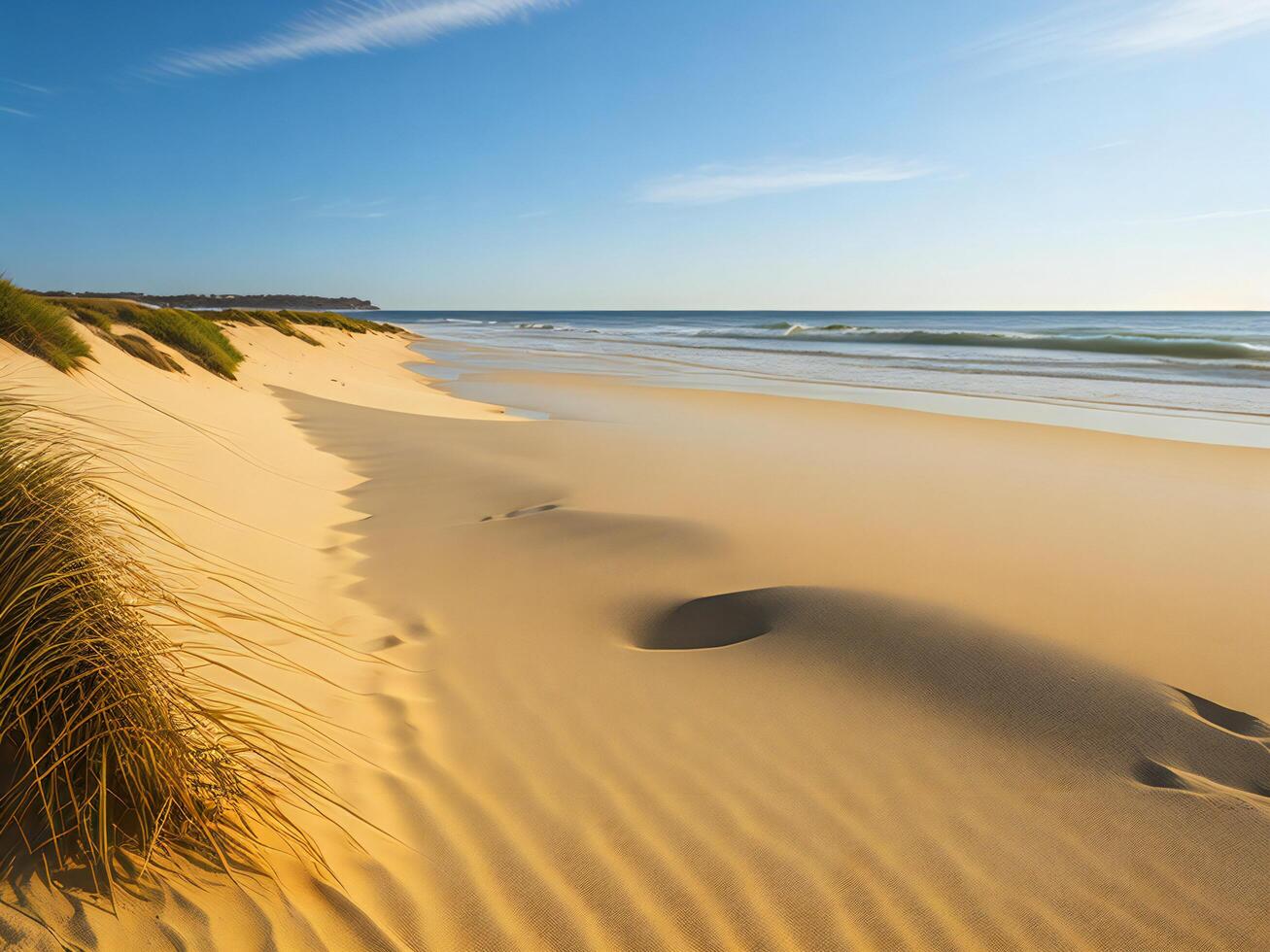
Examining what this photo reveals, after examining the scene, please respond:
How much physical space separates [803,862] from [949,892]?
1.40 feet

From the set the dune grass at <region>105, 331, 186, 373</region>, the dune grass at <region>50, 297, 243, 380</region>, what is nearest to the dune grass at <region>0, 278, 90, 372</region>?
the dune grass at <region>105, 331, 186, 373</region>

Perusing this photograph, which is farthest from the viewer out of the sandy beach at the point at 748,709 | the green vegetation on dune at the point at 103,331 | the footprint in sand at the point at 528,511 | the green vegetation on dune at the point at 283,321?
the green vegetation on dune at the point at 283,321

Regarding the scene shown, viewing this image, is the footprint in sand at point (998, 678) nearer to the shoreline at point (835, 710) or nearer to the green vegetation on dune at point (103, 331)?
the shoreline at point (835, 710)

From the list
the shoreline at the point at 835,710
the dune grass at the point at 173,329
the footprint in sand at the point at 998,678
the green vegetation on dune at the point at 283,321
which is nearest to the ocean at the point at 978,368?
the green vegetation on dune at the point at 283,321

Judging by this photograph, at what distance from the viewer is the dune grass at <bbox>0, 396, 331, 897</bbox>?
1.68 metres

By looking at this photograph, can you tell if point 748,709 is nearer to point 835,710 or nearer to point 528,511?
point 835,710

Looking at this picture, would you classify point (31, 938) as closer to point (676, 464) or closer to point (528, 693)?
point (528, 693)

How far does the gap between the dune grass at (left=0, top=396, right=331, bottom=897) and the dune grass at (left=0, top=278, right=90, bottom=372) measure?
21.5 ft

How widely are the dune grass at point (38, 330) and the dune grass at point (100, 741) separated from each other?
258 inches

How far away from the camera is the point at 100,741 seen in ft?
5.75

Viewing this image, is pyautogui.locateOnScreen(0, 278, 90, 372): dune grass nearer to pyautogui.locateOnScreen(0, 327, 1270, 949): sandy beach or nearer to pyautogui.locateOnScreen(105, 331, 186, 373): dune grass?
pyautogui.locateOnScreen(0, 327, 1270, 949): sandy beach

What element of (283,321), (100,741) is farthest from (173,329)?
(283,321)

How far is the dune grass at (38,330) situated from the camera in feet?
23.1

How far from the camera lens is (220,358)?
41.0 feet
